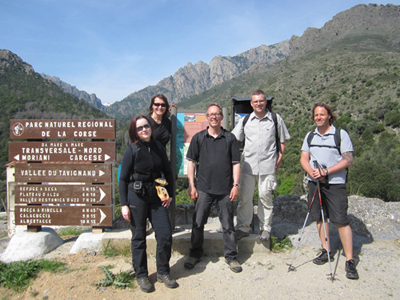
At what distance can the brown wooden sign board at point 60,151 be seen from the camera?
4.29 m

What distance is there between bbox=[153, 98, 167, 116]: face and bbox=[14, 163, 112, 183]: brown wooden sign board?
122 centimetres

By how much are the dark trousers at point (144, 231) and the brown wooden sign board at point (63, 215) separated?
1389 mm

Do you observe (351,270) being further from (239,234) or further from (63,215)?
(63,215)

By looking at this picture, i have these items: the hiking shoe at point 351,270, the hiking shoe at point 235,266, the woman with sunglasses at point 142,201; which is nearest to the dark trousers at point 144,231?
the woman with sunglasses at point 142,201

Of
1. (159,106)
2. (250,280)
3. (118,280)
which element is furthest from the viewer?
(159,106)

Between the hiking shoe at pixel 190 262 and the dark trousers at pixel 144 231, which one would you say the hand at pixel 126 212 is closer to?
the dark trousers at pixel 144 231

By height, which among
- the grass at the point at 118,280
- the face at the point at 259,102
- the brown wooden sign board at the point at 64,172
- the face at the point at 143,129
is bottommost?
the grass at the point at 118,280

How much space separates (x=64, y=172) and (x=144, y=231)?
6.75ft

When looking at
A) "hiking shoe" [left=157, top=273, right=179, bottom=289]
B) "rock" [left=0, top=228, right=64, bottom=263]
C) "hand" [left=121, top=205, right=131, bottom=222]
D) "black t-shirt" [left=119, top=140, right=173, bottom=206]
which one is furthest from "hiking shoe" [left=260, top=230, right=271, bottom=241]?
"rock" [left=0, top=228, right=64, bottom=263]

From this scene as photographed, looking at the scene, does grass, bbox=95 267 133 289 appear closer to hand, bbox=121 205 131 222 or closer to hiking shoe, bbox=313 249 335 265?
hand, bbox=121 205 131 222

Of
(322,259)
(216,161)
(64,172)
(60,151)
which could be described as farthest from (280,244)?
(60,151)

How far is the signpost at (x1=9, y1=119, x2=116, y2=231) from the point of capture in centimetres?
423

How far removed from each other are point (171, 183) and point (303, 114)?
55.4 meters

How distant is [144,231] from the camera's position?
3.04 metres
